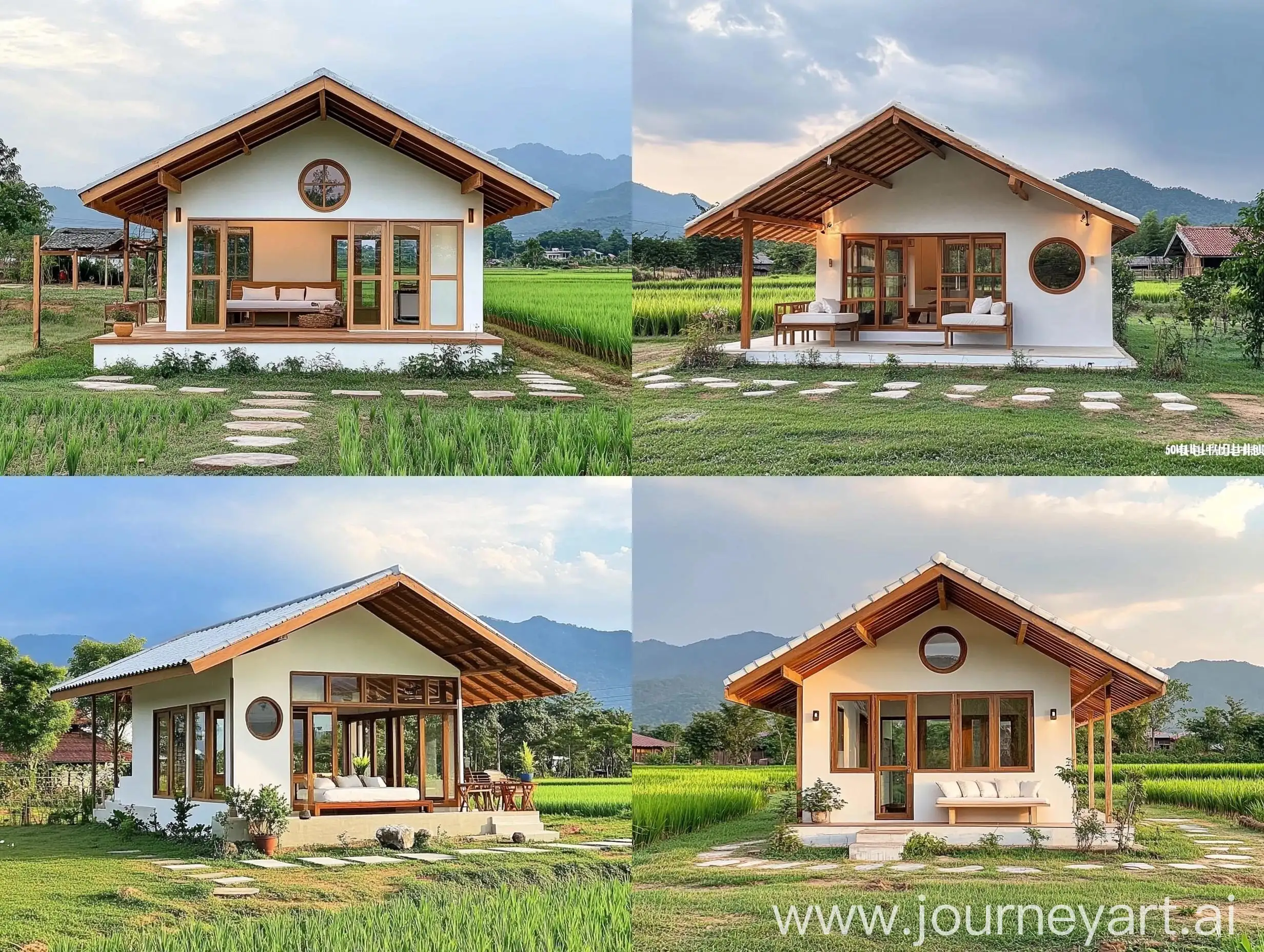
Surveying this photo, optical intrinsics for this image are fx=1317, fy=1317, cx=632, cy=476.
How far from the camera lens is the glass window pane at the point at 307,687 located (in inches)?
538

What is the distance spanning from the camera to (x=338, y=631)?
46.1 feet

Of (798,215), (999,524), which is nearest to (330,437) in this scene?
(798,215)

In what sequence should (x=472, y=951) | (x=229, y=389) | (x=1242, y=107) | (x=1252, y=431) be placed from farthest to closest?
(x=1242, y=107), (x=229, y=389), (x=1252, y=431), (x=472, y=951)

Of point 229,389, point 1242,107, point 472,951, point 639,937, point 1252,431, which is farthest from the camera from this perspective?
point 1242,107

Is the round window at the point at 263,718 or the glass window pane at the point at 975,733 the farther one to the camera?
the glass window pane at the point at 975,733

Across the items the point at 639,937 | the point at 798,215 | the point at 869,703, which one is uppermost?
the point at 798,215

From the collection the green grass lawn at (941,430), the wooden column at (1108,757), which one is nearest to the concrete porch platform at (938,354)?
the green grass lawn at (941,430)

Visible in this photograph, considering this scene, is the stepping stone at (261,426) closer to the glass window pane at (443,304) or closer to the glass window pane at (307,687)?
the glass window pane at (307,687)

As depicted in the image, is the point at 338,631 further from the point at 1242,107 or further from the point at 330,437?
the point at 1242,107

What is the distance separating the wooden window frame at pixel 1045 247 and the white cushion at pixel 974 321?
1001 mm

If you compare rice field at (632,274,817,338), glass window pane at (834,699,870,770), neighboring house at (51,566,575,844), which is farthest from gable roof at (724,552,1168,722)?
rice field at (632,274,817,338)

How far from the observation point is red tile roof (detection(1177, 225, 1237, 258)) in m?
47.1

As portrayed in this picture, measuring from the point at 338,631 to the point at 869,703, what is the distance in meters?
5.69

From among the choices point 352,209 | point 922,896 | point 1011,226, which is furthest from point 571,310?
point 922,896
